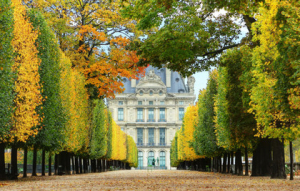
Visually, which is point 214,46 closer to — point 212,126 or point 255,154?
point 255,154

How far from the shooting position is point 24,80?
81.5 feet

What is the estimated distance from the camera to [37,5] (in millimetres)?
33094

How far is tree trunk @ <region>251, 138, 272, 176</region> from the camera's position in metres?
30.4

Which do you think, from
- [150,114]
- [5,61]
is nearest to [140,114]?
[150,114]

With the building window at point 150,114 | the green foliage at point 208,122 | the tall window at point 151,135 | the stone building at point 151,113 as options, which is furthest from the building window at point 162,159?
the green foliage at point 208,122

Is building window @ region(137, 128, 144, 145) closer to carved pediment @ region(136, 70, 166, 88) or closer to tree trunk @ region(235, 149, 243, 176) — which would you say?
carved pediment @ region(136, 70, 166, 88)

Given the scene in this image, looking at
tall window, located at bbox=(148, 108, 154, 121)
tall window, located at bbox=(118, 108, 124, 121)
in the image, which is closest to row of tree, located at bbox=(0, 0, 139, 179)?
tall window, located at bbox=(118, 108, 124, 121)

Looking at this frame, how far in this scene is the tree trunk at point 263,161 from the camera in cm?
3041

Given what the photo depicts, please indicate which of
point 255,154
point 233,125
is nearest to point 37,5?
point 233,125

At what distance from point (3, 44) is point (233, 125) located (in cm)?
1682

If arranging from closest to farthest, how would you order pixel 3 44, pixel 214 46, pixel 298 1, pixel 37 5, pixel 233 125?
Answer: 1. pixel 298 1
2. pixel 3 44
3. pixel 214 46
4. pixel 233 125
5. pixel 37 5

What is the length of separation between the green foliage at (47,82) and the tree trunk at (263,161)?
14.0 m

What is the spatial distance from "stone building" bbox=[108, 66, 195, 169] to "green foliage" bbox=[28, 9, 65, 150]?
123298mm

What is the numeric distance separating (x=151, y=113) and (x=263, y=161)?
126718 millimetres
